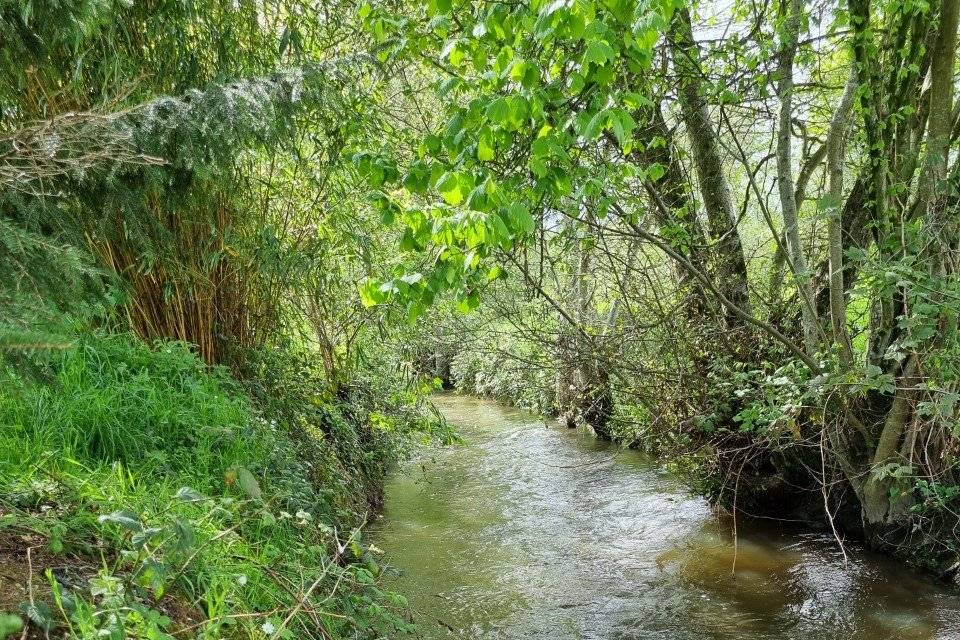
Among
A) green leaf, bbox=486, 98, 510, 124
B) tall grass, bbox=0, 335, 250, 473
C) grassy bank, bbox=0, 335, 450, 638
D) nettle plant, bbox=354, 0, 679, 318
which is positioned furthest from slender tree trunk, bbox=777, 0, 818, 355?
tall grass, bbox=0, 335, 250, 473

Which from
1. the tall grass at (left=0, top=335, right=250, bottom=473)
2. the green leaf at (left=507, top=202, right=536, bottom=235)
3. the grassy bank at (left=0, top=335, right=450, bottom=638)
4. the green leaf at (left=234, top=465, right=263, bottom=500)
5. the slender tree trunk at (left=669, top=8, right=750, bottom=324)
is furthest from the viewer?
the slender tree trunk at (left=669, top=8, right=750, bottom=324)

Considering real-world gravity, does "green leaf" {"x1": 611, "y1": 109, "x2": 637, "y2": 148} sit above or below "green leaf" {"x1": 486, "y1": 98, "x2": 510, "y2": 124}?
below

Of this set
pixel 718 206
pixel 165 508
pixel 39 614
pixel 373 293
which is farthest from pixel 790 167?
pixel 39 614

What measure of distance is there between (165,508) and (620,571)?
11.4ft

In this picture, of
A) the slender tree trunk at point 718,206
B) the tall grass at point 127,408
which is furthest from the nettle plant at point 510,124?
the slender tree trunk at point 718,206

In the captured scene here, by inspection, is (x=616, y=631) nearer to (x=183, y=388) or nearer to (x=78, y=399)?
(x=183, y=388)

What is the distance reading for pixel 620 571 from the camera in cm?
480

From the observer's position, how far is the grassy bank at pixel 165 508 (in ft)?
6.34

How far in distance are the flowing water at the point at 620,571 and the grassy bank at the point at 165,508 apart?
0.66 metres

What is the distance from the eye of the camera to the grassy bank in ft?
6.34

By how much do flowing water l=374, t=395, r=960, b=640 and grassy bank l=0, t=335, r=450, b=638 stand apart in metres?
0.66

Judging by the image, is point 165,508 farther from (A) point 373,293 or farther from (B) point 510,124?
(B) point 510,124

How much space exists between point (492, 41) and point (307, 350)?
3739 millimetres

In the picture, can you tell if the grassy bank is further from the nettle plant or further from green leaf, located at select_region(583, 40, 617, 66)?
green leaf, located at select_region(583, 40, 617, 66)
